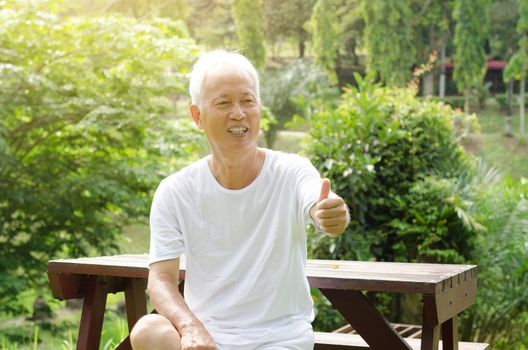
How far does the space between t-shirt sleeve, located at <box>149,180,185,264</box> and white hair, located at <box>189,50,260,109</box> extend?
0.28 m

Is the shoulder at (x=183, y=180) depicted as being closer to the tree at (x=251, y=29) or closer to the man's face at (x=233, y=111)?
the man's face at (x=233, y=111)

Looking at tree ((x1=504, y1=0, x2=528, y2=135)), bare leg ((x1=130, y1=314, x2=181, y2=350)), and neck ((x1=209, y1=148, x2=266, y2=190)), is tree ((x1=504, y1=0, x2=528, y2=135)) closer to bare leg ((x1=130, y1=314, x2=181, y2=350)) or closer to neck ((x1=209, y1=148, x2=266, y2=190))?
neck ((x1=209, y1=148, x2=266, y2=190))

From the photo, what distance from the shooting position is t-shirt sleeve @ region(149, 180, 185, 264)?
7.53ft

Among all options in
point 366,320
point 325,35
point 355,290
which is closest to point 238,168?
point 355,290

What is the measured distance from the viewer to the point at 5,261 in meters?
6.88

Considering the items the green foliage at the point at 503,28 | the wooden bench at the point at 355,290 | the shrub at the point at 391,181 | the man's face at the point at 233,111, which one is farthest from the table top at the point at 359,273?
the green foliage at the point at 503,28

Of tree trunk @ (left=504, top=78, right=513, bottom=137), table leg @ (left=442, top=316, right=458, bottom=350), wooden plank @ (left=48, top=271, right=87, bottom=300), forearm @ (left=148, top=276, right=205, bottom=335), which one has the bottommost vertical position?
tree trunk @ (left=504, top=78, right=513, bottom=137)

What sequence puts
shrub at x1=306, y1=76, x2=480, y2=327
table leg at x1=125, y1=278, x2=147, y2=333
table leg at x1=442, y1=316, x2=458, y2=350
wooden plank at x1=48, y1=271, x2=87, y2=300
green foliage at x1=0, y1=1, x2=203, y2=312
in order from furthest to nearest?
green foliage at x1=0, y1=1, x2=203, y2=312
shrub at x1=306, y1=76, x2=480, y2=327
table leg at x1=125, y1=278, x2=147, y2=333
wooden plank at x1=48, y1=271, x2=87, y2=300
table leg at x1=442, y1=316, x2=458, y2=350

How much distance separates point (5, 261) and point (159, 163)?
1.50m

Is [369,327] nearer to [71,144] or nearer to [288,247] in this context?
[288,247]

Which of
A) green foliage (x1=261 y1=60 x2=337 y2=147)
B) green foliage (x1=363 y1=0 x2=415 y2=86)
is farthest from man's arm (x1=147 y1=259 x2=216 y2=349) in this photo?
green foliage (x1=363 y1=0 x2=415 y2=86)

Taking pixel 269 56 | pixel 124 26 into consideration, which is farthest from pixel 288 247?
pixel 269 56

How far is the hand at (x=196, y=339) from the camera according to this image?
204 cm

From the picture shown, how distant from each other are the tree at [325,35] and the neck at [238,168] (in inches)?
742
